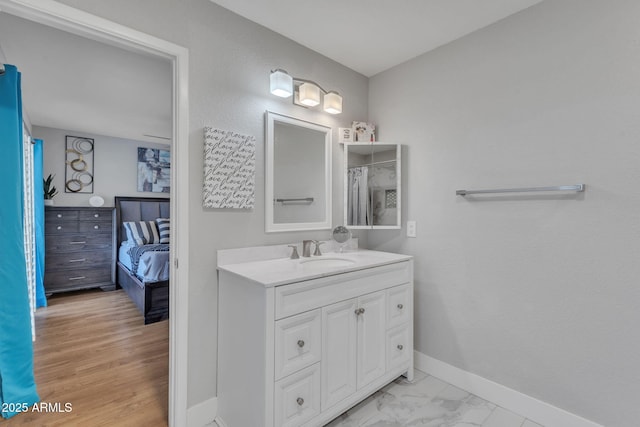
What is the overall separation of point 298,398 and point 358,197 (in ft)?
4.79

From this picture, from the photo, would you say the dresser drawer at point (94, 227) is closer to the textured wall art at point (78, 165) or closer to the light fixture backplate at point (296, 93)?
the textured wall art at point (78, 165)

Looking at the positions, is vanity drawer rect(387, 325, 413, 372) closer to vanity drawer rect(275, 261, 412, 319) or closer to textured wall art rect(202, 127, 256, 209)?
vanity drawer rect(275, 261, 412, 319)

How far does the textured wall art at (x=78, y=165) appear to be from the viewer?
442cm

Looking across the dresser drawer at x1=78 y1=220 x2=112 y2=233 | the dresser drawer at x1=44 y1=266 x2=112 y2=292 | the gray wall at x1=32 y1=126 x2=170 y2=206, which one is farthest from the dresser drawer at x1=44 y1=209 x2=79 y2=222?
the dresser drawer at x1=44 y1=266 x2=112 y2=292

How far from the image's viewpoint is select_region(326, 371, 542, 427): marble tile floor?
163 cm

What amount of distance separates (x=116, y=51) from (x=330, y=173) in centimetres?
188

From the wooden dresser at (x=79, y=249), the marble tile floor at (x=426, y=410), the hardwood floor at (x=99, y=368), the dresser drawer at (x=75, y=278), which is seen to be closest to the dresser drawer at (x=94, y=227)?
the wooden dresser at (x=79, y=249)

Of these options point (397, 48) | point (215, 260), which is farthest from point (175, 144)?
point (397, 48)

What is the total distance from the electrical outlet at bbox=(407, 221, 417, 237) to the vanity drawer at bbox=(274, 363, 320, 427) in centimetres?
123

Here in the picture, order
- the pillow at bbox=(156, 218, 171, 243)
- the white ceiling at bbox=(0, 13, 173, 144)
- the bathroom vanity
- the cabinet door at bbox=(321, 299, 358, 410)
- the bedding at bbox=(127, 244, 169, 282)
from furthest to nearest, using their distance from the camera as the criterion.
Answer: the pillow at bbox=(156, 218, 171, 243) → the bedding at bbox=(127, 244, 169, 282) → the white ceiling at bbox=(0, 13, 173, 144) → the cabinet door at bbox=(321, 299, 358, 410) → the bathroom vanity

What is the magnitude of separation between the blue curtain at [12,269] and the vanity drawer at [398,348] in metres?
2.22

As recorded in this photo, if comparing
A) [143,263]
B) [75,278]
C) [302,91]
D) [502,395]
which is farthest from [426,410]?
[75,278]

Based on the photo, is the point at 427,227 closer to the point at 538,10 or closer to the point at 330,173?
the point at 330,173

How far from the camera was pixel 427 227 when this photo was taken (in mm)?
2189
